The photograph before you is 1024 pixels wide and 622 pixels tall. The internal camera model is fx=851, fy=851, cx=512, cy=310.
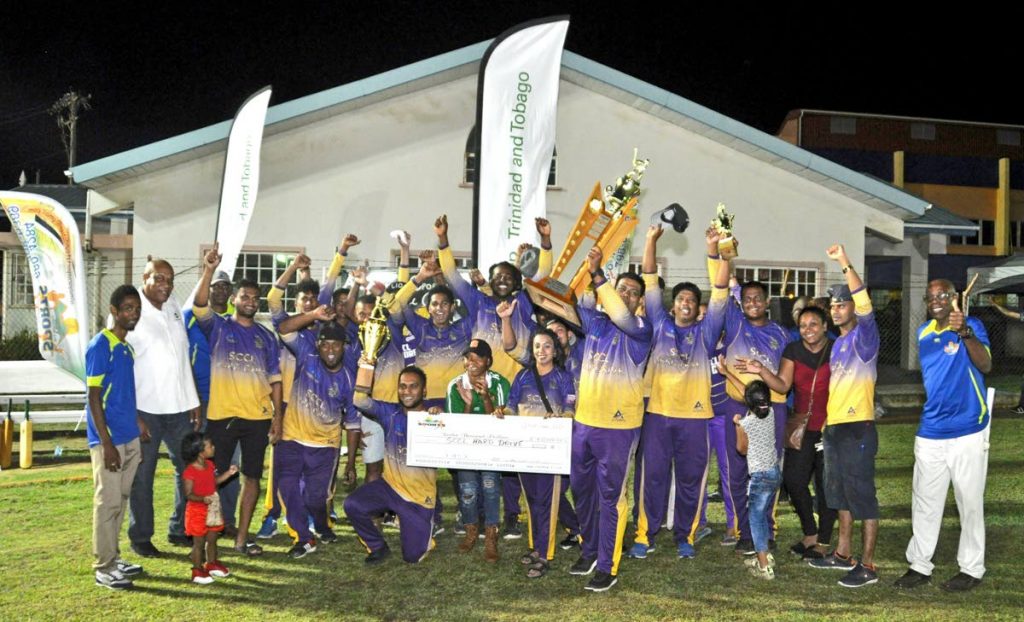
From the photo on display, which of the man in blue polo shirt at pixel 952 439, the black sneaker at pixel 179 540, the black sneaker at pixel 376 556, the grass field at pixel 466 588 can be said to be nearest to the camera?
the grass field at pixel 466 588

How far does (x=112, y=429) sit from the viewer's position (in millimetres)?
5840

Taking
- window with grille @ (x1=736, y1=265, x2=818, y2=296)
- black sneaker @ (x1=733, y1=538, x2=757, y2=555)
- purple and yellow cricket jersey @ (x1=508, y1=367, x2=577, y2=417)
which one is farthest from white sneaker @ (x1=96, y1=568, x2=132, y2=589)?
window with grille @ (x1=736, y1=265, x2=818, y2=296)

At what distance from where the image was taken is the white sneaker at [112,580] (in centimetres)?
572

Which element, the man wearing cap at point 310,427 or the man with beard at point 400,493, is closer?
the man with beard at point 400,493

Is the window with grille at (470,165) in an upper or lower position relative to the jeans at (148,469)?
upper

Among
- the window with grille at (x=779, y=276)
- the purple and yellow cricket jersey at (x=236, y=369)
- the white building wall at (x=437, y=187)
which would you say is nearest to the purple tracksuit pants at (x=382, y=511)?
the purple and yellow cricket jersey at (x=236, y=369)

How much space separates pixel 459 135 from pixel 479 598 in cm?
1171

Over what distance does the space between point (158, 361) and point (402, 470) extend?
2.03m

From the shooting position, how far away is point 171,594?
18.5 feet

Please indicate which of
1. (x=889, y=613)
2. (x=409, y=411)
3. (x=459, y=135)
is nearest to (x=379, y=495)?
(x=409, y=411)

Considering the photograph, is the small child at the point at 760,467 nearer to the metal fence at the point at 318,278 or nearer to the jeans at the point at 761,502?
the jeans at the point at 761,502

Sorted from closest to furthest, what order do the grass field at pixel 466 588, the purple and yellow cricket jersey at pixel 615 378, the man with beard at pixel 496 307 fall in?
1. the grass field at pixel 466 588
2. the purple and yellow cricket jersey at pixel 615 378
3. the man with beard at pixel 496 307

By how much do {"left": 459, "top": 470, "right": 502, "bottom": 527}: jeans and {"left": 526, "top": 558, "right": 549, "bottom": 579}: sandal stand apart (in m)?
0.55

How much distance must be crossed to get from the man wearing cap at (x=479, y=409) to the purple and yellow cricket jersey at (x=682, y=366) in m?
1.18
